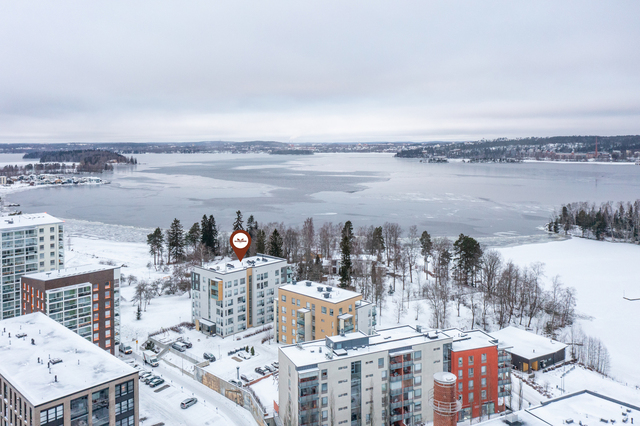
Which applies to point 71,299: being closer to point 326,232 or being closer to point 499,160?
point 326,232

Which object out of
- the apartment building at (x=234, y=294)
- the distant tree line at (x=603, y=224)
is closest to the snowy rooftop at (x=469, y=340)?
the apartment building at (x=234, y=294)

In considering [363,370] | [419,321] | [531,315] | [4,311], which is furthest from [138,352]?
[531,315]

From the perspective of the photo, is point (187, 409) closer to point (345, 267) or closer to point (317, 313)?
point (317, 313)

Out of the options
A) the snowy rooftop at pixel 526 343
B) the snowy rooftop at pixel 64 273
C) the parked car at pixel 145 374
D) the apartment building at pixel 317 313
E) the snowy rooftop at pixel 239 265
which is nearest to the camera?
the parked car at pixel 145 374

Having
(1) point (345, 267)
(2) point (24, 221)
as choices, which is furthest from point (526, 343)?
(2) point (24, 221)

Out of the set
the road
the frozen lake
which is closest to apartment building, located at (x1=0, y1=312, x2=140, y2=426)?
the road

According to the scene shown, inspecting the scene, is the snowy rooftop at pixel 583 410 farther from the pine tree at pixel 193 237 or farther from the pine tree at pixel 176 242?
the pine tree at pixel 193 237
